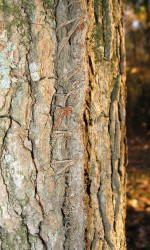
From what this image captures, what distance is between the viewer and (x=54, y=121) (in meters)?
1.02

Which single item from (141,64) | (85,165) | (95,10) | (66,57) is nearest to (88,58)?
(66,57)

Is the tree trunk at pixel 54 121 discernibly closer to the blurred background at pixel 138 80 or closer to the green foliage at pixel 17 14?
the green foliage at pixel 17 14

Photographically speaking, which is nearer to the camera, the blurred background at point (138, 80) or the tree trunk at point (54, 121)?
the tree trunk at point (54, 121)

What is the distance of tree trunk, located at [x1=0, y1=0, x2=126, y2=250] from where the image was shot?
96 centimetres

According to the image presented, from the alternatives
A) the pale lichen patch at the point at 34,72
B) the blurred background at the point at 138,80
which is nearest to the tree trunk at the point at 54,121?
the pale lichen patch at the point at 34,72

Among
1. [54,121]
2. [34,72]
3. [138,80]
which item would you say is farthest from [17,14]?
[138,80]

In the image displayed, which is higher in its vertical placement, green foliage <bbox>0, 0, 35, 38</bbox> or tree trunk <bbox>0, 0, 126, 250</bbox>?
green foliage <bbox>0, 0, 35, 38</bbox>

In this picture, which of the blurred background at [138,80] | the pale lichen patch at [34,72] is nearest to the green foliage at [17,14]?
the pale lichen patch at [34,72]

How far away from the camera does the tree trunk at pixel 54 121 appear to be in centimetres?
96

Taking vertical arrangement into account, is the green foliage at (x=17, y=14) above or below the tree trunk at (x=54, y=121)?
above

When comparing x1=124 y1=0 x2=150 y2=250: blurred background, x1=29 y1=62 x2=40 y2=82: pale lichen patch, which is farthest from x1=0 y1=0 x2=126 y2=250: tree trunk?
x1=124 y1=0 x2=150 y2=250: blurred background

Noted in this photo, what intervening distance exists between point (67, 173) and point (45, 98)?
30cm

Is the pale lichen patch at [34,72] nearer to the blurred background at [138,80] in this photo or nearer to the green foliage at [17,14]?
the green foliage at [17,14]

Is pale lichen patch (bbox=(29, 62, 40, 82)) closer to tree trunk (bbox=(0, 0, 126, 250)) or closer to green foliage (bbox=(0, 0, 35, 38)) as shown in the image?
tree trunk (bbox=(0, 0, 126, 250))
